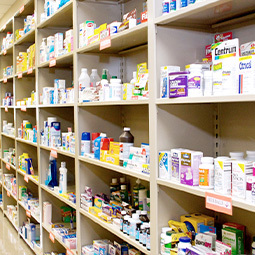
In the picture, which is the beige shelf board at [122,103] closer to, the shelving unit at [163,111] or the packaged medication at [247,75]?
the shelving unit at [163,111]

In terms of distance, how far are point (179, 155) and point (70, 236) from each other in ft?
6.46

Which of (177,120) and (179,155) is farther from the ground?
(177,120)

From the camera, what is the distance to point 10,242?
16.6 ft

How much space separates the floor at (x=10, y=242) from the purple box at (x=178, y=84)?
140 inches

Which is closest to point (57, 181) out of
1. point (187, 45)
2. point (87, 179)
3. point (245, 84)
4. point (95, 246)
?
point (87, 179)

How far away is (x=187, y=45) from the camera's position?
2.01 metres

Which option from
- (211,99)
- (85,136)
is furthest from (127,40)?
(211,99)

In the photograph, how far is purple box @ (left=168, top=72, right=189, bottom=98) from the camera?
66.9 inches

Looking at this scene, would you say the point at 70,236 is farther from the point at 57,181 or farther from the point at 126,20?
the point at 126,20

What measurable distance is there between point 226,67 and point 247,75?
115 mm

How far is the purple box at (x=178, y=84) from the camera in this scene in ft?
5.58

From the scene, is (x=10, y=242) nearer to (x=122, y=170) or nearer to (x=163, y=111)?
(x=122, y=170)

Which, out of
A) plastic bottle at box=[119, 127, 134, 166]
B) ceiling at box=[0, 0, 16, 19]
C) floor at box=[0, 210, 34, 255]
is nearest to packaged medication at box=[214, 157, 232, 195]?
plastic bottle at box=[119, 127, 134, 166]

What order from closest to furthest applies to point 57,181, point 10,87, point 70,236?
point 70,236
point 57,181
point 10,87
